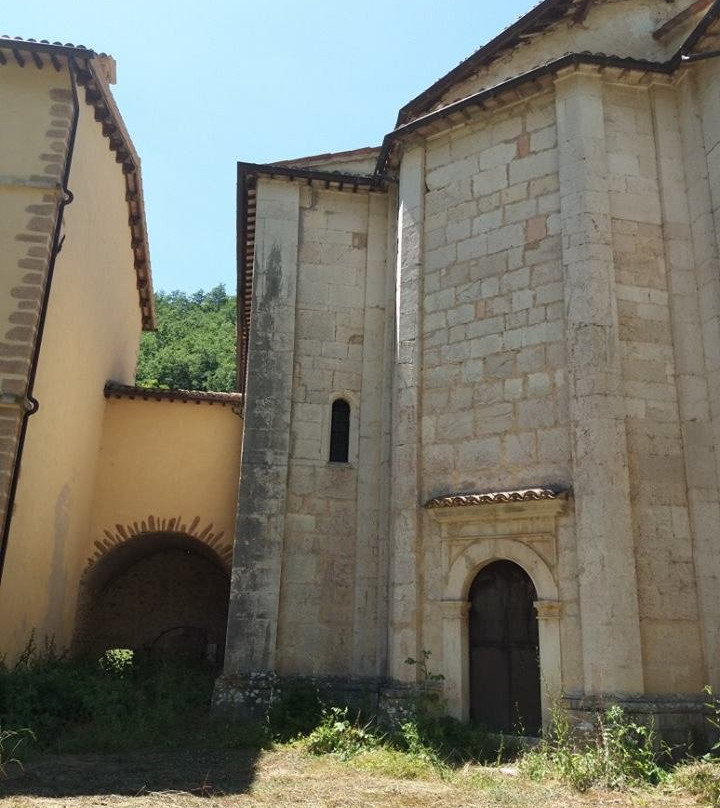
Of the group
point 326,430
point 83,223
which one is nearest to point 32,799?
point 326,430

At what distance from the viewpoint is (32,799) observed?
5691 mm

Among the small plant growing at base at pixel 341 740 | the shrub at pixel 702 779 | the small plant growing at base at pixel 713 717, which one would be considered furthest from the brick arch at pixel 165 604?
the shrub at pixel 702 779

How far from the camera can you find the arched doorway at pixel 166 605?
1526cm

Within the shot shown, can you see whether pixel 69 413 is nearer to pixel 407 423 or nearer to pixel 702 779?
pixel 407 423

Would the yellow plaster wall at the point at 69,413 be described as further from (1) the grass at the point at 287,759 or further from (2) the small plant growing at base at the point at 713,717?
(2) the small plant growing at base at the point at 713,717

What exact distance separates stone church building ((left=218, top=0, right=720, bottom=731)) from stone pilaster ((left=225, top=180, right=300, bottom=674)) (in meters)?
0.04

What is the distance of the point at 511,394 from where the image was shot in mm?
8922

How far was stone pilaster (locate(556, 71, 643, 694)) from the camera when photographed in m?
7.59

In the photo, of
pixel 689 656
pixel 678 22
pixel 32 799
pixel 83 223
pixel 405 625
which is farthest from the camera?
pixel 83 223

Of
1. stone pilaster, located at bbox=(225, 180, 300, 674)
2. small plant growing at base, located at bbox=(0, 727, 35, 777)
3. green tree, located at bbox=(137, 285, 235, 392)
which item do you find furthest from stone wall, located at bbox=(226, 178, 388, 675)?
green tree, located at bbox=(137, 285, 235, 392)

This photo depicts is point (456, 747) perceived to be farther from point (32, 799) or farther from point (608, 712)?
point (32, 799)

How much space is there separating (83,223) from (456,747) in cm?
875

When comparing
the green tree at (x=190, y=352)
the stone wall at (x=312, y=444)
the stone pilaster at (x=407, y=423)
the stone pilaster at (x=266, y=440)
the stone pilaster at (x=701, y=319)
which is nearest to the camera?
the stone pilaster at (x=701, y=319)

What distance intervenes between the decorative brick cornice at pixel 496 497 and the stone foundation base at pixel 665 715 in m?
1.95
